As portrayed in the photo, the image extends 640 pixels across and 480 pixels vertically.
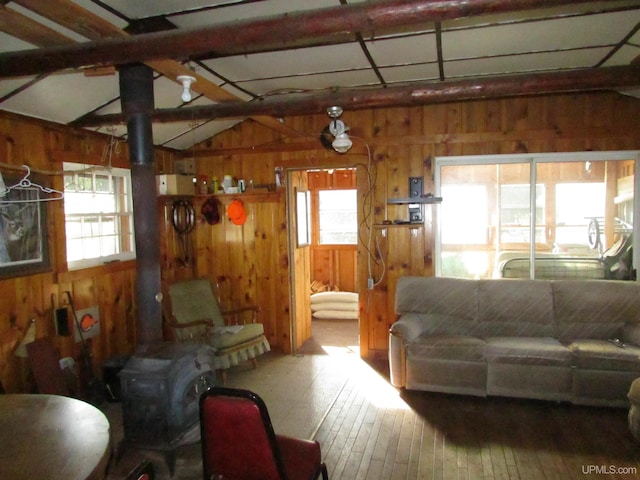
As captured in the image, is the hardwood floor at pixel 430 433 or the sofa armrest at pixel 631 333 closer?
the hardwood floor at pixel 430 433

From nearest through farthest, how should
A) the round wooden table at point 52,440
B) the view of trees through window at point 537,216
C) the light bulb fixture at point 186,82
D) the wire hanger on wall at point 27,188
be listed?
the round wooden table at point 52,440, the light bulb fixture at point 186,82, the wire hanger on wall at point 27,188, the view of trees through window at point 537,216

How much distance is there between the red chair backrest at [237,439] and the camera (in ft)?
5.91

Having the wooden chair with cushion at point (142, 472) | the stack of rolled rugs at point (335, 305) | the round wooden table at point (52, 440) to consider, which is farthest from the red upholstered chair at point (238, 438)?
the stack of rolled rugs at point (335, 305)

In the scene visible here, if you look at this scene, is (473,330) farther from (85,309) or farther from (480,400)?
(85,309)

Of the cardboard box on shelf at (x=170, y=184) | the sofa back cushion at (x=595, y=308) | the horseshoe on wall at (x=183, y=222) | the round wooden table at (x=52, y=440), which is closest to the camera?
the round wooden table at (x=52, y=440)

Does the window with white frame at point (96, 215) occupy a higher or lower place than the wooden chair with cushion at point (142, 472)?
higher

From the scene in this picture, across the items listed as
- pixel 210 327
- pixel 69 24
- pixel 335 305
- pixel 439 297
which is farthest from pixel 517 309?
pixel 69 24

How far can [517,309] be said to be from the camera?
4117mm

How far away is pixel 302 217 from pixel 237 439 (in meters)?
3.92

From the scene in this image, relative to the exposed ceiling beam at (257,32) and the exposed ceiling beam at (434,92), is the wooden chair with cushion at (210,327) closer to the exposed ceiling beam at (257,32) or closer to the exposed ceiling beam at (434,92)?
the exposed ceiling beam at (434,92)

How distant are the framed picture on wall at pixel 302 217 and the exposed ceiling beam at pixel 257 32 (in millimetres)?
3263

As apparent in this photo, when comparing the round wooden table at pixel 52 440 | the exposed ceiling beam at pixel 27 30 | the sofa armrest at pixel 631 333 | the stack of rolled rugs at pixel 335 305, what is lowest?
the stack of rolled rugs at pixel 335 305

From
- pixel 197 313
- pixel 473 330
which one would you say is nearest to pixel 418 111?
pixel 473 330

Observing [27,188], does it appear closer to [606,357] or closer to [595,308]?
[606,357]
